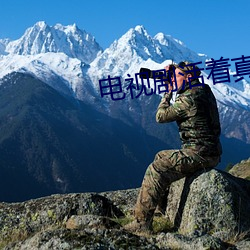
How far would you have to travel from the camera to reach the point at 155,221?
37.7ft

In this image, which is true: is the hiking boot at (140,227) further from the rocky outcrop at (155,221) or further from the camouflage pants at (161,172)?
the rocky outcrop at (155,221)

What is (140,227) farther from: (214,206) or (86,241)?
(86,241)

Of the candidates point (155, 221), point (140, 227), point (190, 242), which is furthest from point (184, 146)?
point (190, 242)

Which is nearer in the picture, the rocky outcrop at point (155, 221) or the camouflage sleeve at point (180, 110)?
the rocky outcrop at point (155, 221)

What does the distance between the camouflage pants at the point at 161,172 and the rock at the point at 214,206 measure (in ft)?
1.00

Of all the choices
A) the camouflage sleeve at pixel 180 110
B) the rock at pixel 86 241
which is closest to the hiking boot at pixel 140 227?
the camouflage sleeve at pixel 180 110

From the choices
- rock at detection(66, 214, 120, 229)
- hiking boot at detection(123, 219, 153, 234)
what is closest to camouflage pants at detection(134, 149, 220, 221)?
hiking boot at detection(123, 219, 153, 234)

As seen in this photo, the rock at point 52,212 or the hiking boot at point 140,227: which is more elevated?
the rock at point 52,212

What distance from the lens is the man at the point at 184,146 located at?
10828 millimetres

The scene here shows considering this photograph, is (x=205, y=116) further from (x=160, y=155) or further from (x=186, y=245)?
(x=186, y=245)

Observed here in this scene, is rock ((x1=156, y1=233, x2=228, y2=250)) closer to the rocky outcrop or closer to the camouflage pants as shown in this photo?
the rocky outcrop

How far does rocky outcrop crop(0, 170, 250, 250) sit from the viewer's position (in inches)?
289

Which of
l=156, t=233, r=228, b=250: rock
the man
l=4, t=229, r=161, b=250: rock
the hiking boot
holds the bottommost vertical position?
the hiking boot

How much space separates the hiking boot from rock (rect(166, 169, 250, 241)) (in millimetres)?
672
